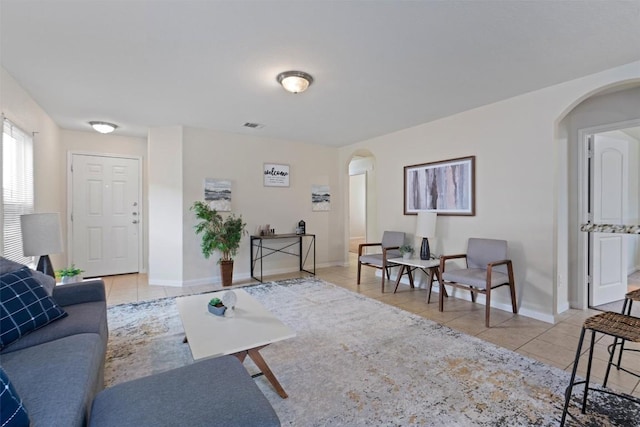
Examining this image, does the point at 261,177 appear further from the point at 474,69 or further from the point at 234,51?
the point at 474,69

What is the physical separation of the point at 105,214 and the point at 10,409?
16.4 ft

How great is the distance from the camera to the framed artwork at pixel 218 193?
15.6 ft

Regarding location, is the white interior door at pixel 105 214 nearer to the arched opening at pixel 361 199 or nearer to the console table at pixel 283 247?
the console table at pixel 283 247

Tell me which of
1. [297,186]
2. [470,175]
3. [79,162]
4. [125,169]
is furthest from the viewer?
[297,186]

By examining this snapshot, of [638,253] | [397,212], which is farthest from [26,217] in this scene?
[638,253]

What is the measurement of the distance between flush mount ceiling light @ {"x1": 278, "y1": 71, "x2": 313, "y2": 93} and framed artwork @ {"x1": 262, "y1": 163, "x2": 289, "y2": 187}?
2.53 metres

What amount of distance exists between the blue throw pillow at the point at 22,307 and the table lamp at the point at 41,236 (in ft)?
2.75

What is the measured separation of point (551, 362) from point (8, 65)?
5.10 m

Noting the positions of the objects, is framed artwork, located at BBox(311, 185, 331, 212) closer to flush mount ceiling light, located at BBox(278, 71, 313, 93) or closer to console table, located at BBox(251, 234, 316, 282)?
console table, located at BBox(251, 234, 316, 282)

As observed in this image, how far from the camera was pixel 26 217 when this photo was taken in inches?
101

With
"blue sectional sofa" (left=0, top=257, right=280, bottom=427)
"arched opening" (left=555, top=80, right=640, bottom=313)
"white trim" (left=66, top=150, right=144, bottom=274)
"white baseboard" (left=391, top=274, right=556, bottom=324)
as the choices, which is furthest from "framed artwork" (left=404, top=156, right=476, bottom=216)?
"white trim" (left=66, top=150, right=144, bottom=274)

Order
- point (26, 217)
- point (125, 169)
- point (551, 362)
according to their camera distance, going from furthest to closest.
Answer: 1. point (125, 169)
2. point (26, 217)
3. point (551, 362)

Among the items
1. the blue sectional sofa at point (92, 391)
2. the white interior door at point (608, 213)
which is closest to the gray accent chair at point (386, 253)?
the white interior door at point (608, 213)

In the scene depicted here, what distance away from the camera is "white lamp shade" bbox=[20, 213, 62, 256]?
2.54m
